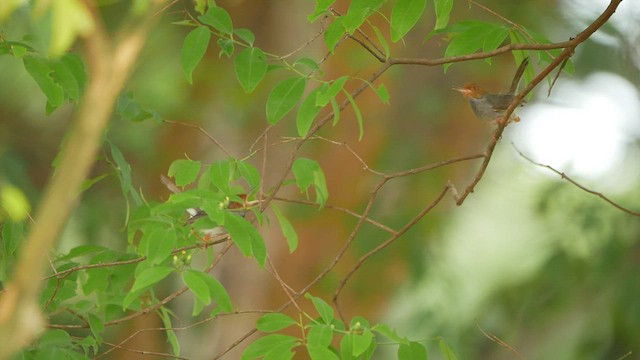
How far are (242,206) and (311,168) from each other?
19 centimetres

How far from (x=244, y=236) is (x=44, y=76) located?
54 cm

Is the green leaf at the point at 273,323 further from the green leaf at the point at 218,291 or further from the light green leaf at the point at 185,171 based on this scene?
the light green leaf at the point at 185,171

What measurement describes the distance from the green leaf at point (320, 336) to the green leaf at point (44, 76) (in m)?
0.69

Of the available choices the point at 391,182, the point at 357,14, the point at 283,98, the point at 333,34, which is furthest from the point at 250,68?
the point at 391,182

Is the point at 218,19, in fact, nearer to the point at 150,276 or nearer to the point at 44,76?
the point at 44,76

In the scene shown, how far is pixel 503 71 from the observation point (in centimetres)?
472

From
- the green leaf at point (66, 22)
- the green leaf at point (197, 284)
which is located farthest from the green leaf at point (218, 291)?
the green leaf at point (66, 22)

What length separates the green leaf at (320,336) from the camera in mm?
1826

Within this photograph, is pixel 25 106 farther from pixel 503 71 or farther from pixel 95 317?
pixel 95 317

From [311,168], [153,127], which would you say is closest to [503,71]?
[153,127]

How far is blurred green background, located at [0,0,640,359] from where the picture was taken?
14.8 feet

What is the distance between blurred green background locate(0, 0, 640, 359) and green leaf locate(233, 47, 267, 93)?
2.25 meters

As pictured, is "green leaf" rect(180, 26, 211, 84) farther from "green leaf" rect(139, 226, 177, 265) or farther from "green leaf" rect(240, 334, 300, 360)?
"green leaf" rect(240, 334, 300, 360)

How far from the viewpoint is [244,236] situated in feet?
5.96
